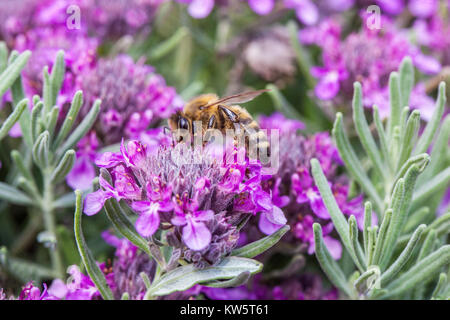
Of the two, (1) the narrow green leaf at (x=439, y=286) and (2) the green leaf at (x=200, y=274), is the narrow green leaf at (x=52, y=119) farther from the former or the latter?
(1) the narrow green leaf at (x=439, y=286)

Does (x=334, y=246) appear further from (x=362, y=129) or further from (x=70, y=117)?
(x=70, y=117)

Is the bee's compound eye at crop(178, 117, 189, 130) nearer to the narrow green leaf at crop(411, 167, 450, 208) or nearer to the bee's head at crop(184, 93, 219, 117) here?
the bee's head at crop(184, 93, 219, 117)

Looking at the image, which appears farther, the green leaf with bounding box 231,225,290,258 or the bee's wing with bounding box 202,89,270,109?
the bee's wing with bounding box 202,89,270,109

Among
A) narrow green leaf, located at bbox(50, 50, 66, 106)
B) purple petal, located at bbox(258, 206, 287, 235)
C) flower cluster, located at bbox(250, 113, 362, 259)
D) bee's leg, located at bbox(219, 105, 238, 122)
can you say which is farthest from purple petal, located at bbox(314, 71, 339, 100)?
narrow green leaf, located at bbox(50, 50, 66, 106)

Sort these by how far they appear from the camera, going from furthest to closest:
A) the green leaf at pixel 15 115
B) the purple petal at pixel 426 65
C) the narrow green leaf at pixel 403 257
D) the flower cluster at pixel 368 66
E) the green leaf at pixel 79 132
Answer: the purple petal at pixel 426 65
the flower cluster at pixel 368 66
the green leaf at pixel 79 132
the green leaf at pixel 15 115
the narrow green leaf at pixel 403 257

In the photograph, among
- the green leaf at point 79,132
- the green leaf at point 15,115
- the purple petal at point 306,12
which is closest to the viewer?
the green leaf at point 15,115

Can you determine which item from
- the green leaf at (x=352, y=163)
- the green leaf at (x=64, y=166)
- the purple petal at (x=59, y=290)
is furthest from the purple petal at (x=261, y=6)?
the purple petal at (x=59, y=290)
